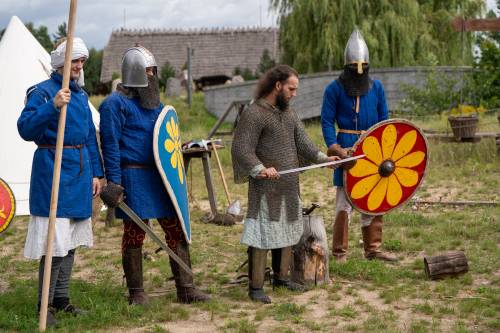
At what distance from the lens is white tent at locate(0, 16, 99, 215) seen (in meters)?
9.31

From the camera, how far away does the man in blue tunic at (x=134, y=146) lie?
504cm

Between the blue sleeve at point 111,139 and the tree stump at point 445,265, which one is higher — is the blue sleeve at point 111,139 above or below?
above

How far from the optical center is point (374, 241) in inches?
263

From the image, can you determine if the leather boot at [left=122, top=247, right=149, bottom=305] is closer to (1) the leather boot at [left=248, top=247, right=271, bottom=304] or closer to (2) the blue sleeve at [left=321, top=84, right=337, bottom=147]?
(1) the leather boot at [left=248, top=247, right=271, bottom=304]

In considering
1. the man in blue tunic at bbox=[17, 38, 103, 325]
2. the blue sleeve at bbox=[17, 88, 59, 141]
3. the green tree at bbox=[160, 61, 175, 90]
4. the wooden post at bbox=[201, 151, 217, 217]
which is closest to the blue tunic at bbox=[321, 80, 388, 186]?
the man in blue tunic at bbox=[17, 38, 103, 325]

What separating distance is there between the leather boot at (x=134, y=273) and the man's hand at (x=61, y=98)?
1178 millimetres

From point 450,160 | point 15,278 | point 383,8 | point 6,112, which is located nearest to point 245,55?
point 383,8

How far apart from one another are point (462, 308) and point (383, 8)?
612 inches

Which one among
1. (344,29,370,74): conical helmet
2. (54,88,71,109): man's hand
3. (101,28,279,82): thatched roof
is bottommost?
(54,88,71,109): man's hand

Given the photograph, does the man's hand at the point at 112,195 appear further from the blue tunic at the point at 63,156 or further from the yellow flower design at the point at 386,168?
the yellow flower design at the point at 386,168

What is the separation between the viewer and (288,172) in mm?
5363

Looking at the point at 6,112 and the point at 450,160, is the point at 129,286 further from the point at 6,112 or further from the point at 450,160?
the point at 450,160

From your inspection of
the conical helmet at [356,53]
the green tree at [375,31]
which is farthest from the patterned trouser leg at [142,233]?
the green tree at [375,31]

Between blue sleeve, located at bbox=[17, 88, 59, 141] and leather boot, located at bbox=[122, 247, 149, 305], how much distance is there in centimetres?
100
